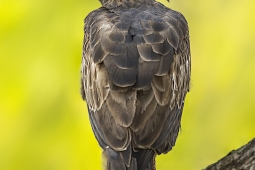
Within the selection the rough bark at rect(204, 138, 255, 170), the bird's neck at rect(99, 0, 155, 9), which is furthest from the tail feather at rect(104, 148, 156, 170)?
the bird's neck at rect(99, 0, 155, 9)

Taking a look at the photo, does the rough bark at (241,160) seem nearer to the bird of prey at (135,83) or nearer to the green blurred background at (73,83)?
the bird of prey at (135,83)

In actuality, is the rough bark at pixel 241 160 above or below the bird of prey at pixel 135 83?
below

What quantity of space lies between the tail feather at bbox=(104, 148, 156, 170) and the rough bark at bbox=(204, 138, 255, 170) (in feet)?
2.46

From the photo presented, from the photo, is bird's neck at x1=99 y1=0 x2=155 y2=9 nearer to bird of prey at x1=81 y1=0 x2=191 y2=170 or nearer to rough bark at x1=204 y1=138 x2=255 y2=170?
bird of prey at x1=81 y1=0 x2=191 y2=170

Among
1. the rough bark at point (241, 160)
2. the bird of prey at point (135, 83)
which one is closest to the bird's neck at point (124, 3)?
the bird of prey at point (135, 83)

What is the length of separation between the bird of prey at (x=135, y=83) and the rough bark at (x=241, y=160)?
0.61 meters

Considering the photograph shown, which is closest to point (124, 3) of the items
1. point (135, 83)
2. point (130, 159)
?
point (135, 83)

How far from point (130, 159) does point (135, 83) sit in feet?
2.59

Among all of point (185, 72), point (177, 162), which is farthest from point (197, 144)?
point (185, 72)

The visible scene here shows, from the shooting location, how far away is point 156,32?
8844 mm

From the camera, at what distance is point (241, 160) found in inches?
314

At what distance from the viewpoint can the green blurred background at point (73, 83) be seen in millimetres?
12016

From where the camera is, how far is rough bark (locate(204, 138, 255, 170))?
793 cm

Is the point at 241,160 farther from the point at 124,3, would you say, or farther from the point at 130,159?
the point at 124,3
